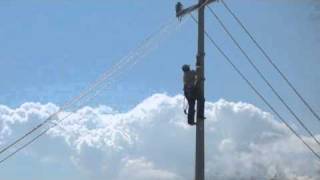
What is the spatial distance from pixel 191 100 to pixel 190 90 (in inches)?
13.5

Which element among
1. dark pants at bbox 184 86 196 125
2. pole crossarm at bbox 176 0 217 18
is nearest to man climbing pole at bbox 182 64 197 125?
dark pants at bbox 184 86 196 125

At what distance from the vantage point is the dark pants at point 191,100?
2894 centimetres

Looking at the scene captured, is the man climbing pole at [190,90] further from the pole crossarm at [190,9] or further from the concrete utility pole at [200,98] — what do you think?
the pole crossarm at [190,9]

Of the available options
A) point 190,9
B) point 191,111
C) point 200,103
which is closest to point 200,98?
point 200,103

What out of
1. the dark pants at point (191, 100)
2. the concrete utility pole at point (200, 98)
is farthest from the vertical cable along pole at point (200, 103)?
the dark pants at point (191, 100)

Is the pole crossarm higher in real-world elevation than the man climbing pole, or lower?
higher

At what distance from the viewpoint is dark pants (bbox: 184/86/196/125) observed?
28938mm

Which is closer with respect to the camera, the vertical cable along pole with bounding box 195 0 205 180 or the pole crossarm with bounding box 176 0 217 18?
the vertical cable along pole with bounding box 195 0 205 180

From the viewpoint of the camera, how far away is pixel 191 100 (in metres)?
29.0

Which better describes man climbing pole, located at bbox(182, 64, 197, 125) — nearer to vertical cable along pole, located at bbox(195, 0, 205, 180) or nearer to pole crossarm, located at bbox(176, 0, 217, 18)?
vertical cable along pole, located at bbox(195, 0, 205, 180)

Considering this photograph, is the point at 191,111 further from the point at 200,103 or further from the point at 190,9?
the point at 190,9

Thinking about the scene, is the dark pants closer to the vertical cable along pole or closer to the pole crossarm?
the vertical cable along pole

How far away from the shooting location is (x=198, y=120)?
2889 cm

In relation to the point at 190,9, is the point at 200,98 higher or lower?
lower
